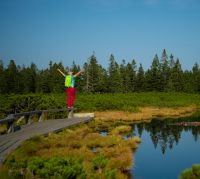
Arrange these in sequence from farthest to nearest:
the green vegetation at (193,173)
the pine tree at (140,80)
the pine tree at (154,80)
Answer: the pine tree at (140,80) → the pine tree at (154,80) → the green vegetation at (193,173)

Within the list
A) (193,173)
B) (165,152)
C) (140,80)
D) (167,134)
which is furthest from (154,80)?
(193,173)

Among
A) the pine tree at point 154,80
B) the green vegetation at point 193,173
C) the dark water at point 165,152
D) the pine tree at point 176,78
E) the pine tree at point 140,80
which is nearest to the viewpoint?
the green vegetation at point 193,173

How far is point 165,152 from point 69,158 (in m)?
9.04

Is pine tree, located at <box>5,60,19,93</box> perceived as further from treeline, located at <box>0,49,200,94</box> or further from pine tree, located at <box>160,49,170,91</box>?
pine tree, located at <box>160,49,170,91</box>

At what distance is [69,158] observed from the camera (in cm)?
958

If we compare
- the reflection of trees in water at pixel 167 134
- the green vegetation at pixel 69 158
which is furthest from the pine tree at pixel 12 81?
the green vegetation at pixel 69 158

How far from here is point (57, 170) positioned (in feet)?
27.2

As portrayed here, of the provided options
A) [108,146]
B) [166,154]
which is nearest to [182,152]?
[166,154]

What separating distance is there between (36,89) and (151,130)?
84.7 metres

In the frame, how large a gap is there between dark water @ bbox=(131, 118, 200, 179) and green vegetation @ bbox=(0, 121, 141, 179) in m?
0.74

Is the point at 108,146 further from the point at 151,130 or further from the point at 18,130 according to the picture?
the point at 151,130

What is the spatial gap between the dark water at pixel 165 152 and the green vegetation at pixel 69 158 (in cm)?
74

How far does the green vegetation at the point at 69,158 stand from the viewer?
27.5 ft

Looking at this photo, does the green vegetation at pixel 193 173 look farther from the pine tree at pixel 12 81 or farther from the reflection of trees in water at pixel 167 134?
the pine tree at pixel 12 81
